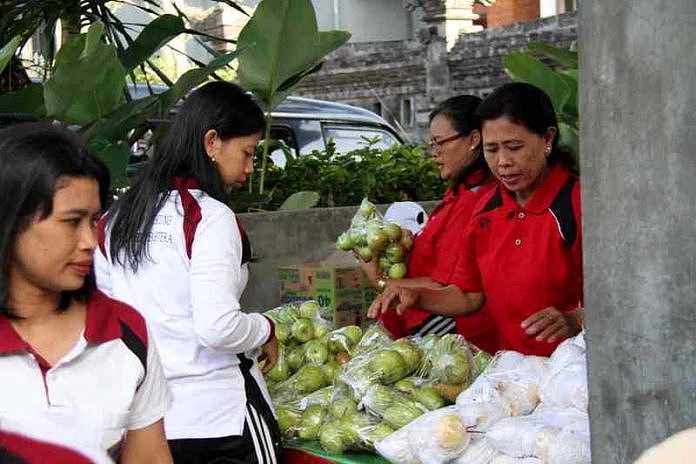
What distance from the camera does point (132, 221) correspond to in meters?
3.12

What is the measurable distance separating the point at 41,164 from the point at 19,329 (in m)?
0.28

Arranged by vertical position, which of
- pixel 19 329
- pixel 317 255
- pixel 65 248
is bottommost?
pixel 317 255

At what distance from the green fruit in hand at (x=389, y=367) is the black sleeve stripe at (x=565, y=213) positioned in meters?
0.61

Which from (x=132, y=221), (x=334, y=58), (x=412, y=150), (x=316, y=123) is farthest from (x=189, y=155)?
(x=334, y=58)

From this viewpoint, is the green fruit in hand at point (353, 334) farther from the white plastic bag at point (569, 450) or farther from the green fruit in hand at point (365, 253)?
the white plastic bag at point (569, 450)

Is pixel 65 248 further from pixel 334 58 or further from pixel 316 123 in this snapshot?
pixel 334 58

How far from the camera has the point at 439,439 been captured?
119 inches

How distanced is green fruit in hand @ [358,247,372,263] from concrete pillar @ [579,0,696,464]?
1.86 meters

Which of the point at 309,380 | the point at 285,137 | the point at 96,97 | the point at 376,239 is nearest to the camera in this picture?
the point at 309,380

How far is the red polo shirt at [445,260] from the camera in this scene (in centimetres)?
409

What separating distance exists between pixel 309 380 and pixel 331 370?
110 mm

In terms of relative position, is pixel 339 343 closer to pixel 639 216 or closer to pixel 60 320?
pixel 639 216

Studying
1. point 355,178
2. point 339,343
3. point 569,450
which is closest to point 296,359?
point 339,343

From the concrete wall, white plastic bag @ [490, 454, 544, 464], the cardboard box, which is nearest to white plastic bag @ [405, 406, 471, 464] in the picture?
white plastic bag @ [490, 454, 544, 464]
